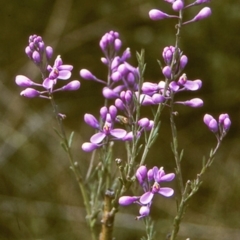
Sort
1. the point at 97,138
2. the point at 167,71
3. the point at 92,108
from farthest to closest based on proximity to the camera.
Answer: the point at 92,108 → the point at 97,138 → the point at 167,71

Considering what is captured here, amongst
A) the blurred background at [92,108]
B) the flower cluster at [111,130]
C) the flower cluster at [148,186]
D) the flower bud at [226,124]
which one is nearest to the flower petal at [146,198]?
the flower cluster at [148,186]

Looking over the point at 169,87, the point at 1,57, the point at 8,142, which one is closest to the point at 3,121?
the point at 8,142

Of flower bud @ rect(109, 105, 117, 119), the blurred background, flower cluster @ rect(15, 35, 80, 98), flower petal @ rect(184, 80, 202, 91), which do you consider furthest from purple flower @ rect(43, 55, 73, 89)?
the blurred background

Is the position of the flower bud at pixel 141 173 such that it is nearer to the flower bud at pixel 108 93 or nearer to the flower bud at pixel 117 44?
the flower bud at pixel 108 93

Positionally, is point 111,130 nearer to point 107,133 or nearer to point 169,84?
point 107,133

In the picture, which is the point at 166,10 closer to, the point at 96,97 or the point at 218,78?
the point at 218,78

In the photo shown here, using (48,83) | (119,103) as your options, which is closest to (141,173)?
(119,103)

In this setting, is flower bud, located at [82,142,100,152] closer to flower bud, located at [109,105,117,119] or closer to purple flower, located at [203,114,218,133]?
flower bud, located at [109,105,117,119]

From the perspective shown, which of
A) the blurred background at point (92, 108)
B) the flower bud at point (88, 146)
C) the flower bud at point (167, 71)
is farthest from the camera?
the blurred background at point (92, 108)
